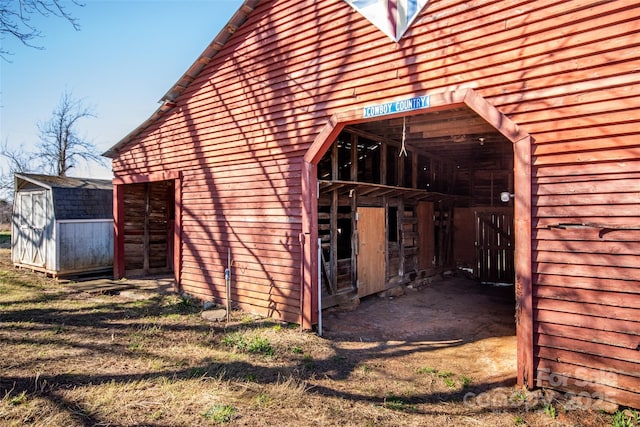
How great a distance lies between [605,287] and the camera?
4035mm

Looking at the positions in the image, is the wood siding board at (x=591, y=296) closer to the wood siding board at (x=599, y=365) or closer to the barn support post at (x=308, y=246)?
the wood siding board at (x=599, y=365)

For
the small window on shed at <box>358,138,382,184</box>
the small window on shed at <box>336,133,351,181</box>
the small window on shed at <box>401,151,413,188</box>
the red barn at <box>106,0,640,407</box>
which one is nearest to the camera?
the red barn at <box>106,0,640,407</box>

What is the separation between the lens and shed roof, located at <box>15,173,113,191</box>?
12241 millimetres

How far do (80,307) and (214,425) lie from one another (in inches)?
248

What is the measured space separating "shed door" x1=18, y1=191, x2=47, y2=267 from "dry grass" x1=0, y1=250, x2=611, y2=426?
594cm

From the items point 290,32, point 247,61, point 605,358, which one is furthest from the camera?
point 247,61

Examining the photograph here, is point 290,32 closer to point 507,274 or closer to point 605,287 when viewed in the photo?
point 605,287

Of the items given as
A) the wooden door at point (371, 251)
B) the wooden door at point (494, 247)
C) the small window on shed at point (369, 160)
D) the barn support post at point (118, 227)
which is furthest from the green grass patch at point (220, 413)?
the wooden door at point (494, 247)

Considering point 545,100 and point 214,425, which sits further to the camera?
point 545,100

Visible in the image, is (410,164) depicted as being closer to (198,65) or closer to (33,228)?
(198,65)

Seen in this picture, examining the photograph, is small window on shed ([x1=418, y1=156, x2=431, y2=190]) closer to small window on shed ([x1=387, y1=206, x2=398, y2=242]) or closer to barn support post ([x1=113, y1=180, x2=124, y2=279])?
small window on shed ([x1=387, y1=206, x2=398, y2=242])

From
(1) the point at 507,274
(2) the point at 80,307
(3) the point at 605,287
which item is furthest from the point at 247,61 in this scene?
(1) the point at 507,274

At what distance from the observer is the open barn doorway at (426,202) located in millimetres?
4774

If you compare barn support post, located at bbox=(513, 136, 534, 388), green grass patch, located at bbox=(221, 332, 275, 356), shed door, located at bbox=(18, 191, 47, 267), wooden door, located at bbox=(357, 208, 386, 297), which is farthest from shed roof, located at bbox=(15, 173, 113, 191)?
barn support post, located at bbox=(513, 136, 534, 388)
